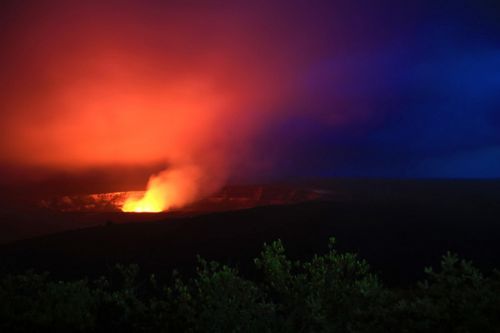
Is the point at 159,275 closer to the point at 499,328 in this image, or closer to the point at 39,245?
the point at 39,245

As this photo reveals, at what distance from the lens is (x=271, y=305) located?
11.5m

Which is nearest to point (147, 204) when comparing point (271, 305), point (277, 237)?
point (277, 237)

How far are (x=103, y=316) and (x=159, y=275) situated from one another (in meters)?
37.0

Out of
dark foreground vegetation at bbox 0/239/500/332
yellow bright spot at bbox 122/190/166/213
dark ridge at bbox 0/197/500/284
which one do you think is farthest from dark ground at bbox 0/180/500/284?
yellow bright spot at bbox 122/190/166/213

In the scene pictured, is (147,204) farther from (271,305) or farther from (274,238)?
(271,305)

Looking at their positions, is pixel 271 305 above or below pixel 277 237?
above

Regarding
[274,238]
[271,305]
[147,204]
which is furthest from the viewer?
[147,204]

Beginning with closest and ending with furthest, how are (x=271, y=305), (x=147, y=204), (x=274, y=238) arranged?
(x=271, y=305)
(x=274, y=238)
(x=147, y=204)

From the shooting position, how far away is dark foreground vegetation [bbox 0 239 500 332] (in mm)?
9977

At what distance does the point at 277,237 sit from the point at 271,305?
53.1 metres

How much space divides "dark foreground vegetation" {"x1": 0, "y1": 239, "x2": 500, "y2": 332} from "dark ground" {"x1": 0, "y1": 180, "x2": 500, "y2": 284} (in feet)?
120

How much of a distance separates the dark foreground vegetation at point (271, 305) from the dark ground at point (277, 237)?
1445 inches

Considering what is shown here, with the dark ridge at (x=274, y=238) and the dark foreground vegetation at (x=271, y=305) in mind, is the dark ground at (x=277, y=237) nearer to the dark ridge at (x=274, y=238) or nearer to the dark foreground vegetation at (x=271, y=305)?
the dark ridge at (x=274, y=238)

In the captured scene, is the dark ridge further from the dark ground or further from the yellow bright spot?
the yellow bright spot
